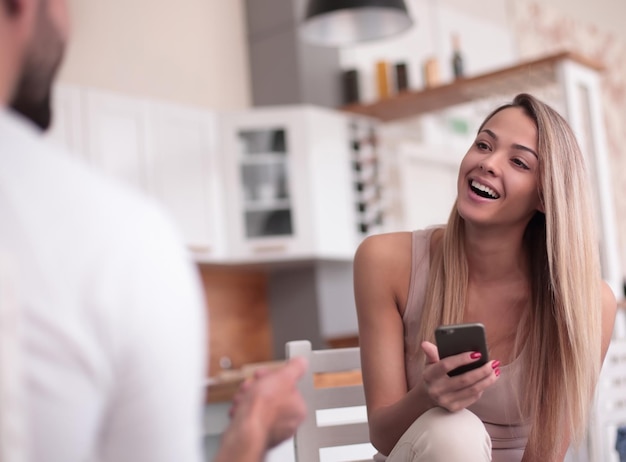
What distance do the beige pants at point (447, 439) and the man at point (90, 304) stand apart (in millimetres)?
894

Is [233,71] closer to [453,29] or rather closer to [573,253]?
[453,29]

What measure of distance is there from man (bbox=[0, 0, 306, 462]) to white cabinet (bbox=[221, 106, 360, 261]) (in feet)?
13.4

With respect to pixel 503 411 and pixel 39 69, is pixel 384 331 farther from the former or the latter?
pixel 39 69

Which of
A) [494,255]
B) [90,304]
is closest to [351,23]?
[494,255]

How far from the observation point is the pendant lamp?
3.69m

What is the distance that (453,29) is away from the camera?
609 centimetres

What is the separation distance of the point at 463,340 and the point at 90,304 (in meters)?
0.93

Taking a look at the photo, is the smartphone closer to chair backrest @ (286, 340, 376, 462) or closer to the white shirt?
chair backrest @ (286, 340, 376, 462)

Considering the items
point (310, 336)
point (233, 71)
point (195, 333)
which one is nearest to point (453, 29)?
point (233, 71)

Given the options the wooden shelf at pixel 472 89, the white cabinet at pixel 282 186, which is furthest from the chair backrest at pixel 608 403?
the white cabinet at pixel 282 186

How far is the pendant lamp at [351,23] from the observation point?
12.1 feet

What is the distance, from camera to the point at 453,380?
4.68 feet

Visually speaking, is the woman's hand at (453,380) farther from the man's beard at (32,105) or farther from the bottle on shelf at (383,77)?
the bottle on shelf at (383,77)

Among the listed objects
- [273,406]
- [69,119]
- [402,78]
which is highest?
[402,78]
